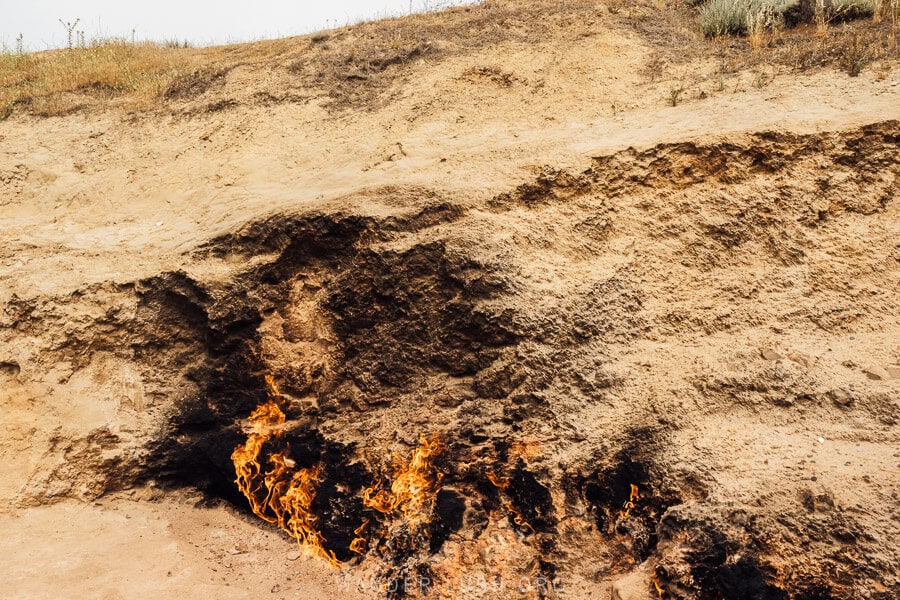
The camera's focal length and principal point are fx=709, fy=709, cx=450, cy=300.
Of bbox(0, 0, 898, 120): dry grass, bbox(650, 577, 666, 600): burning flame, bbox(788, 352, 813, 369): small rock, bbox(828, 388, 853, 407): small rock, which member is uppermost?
bbox(0, 0, 898, 120): dry grass

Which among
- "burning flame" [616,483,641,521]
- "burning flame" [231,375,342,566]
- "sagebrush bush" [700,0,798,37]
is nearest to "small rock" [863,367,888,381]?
"burning flame" [616,483,641,521]

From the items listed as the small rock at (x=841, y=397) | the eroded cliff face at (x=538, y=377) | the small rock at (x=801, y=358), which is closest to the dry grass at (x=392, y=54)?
the eroded cliff face at (x=538, y=377)

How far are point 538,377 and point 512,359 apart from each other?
0.71ft

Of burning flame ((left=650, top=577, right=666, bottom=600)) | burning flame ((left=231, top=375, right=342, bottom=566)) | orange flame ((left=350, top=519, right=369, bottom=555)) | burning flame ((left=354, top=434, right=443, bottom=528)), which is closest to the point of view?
burning flame ((left=650, top=577, right=666, bottom=600))

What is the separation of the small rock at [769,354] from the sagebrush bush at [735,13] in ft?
14.9

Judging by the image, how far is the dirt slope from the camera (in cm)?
403

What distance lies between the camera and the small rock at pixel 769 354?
4.39 m

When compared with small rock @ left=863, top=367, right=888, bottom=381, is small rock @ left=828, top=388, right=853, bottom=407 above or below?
below

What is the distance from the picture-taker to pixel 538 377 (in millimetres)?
4688

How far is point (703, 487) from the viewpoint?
3916mm

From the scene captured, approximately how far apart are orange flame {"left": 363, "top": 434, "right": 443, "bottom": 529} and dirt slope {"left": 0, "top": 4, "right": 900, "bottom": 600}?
2.3 inches

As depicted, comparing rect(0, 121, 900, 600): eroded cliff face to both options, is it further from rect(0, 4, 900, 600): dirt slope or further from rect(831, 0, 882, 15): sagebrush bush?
rect(831, 0, 882, 15): sagebrush bush

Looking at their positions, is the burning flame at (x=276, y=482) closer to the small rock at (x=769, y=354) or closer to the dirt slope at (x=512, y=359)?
the dirt slope at (x=512, y=359)

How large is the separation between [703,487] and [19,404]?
4971mm
